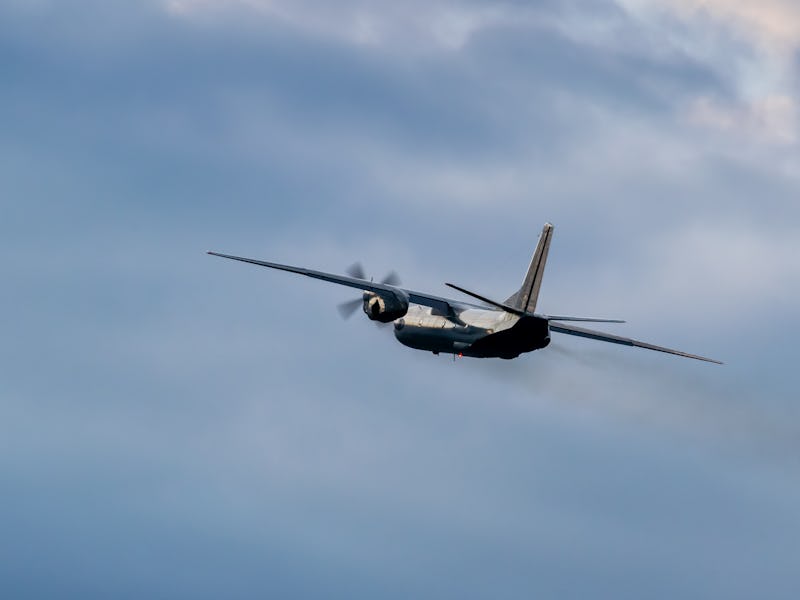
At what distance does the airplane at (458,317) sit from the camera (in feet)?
325

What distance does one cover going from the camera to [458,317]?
104 m

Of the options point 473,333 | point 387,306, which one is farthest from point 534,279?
point 387,306

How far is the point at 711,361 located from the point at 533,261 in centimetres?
1439

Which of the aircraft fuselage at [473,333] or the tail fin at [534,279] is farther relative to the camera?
the tail fin at [534,279]

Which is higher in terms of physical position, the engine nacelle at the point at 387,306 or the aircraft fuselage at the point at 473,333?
the engine nacelle at the point at 387,306

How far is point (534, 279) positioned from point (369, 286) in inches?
441

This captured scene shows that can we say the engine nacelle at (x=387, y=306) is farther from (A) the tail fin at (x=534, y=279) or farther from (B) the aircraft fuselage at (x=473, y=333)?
(A) the tail fin at (x=534, y=279)

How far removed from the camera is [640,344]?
112m

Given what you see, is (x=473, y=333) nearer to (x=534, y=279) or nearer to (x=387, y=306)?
(x=534, y=279)

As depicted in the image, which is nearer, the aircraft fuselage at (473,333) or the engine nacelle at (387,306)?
the aircraft fuselage at (473,333)

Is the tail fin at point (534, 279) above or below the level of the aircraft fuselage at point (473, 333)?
above

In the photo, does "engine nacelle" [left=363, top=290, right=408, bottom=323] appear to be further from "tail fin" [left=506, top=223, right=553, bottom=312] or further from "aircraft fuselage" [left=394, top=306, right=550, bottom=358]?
"tail fin" [left=506, top=223, right=553, bottom=312]

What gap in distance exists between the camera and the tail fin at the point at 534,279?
101562 mm

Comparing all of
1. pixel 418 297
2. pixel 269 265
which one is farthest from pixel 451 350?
pixel 269 265
